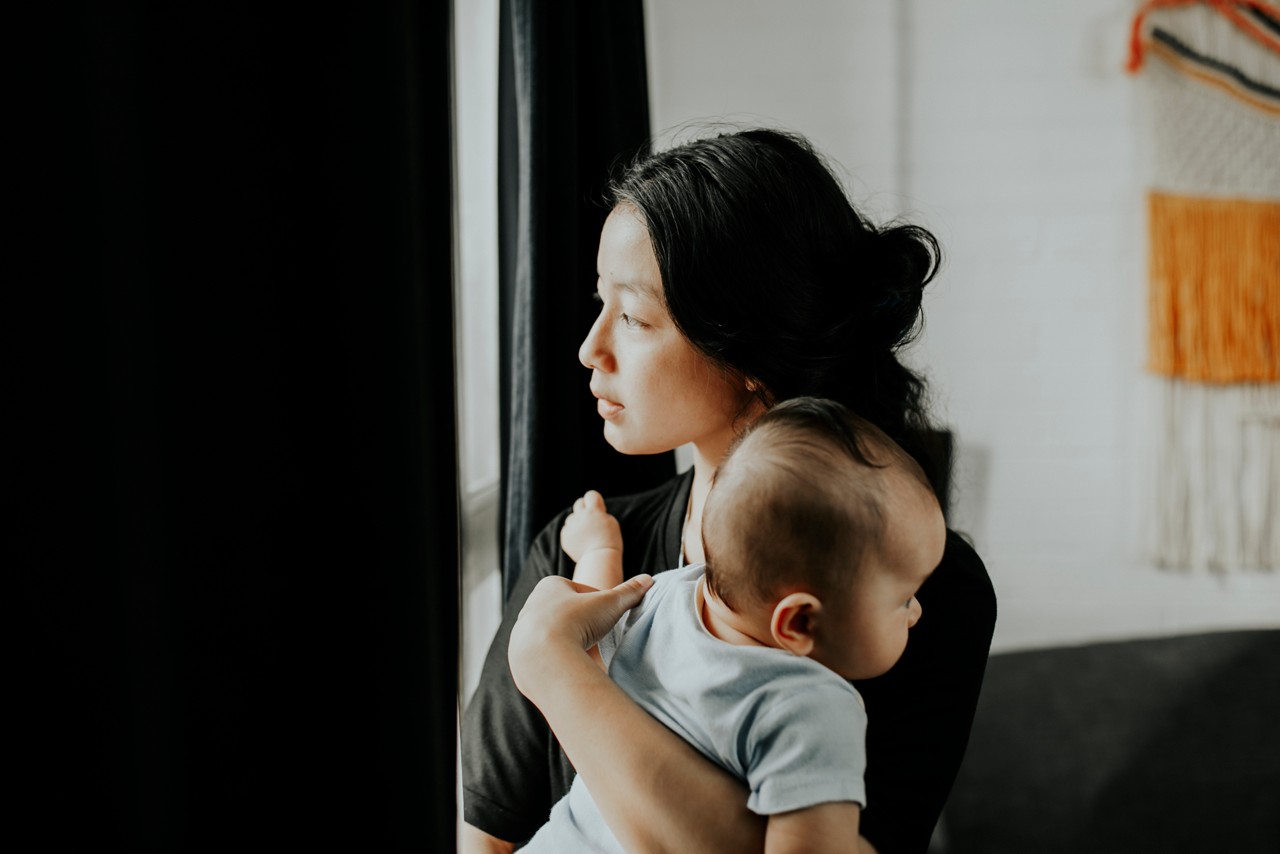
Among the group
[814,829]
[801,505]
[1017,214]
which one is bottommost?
[814,829]

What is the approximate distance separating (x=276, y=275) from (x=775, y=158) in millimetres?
552

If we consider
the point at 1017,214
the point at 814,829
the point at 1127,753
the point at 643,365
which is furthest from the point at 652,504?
the point at 1017,214

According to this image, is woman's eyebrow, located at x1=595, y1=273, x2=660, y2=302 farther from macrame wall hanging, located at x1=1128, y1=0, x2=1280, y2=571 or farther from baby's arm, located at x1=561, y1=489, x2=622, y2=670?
macrame wall hanging, located at x1=1128, y1=0, x2=1280, y2=571

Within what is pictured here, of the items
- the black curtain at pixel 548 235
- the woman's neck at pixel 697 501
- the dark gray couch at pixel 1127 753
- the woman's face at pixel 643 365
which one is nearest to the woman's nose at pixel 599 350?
the woman's face at pixel 643 365

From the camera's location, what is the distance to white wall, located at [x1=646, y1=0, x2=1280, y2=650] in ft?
7.79

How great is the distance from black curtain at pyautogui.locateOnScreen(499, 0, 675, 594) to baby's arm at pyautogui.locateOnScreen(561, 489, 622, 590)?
0.29 meters

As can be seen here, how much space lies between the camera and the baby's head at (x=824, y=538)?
0.67 m

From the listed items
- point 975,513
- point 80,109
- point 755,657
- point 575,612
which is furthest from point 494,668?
point 975,513

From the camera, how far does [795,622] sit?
69cm

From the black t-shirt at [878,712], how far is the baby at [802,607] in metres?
0.07

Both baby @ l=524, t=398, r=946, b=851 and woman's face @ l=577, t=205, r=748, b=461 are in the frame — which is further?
woman's face @ l=577, t=205, r=748, b=461

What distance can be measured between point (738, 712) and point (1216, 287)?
7.53 ft

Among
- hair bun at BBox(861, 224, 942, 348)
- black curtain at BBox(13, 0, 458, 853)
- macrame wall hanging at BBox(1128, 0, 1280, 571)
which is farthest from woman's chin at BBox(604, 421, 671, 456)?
macrame wall hanging at BBox(1128, 0, 1280, 571)

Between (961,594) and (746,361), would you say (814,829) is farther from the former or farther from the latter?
(746,361)
